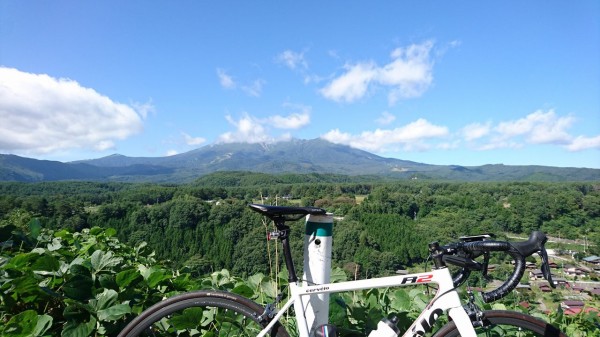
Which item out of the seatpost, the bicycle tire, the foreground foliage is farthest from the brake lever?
the seatpost

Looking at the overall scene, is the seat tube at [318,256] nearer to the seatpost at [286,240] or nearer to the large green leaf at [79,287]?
the seatpost at [286,240]

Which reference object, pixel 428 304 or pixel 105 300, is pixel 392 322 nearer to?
pixel 428 304

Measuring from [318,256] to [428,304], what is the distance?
605 mm

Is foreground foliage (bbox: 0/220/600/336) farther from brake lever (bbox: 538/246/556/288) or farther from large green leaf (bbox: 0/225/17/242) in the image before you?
brake lever (bbox: 538/246/556/288)

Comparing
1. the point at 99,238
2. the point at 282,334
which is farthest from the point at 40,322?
the point at 99,238

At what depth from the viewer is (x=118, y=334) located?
166 centimetres

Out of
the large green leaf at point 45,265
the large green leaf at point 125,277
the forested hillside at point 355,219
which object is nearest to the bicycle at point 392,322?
the large green leaf at point 125,277

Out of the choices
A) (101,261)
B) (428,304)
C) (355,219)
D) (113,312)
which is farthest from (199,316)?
(355,219)

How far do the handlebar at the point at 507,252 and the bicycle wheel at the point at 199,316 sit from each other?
95cm

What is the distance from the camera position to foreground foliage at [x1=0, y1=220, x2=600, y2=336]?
1637mm

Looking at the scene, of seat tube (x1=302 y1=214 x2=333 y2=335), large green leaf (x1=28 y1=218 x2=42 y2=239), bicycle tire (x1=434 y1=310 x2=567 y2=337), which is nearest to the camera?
bicycle tire (x1=434 y1=310 x2=567 y2=337)

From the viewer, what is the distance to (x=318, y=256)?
1838 millimetres

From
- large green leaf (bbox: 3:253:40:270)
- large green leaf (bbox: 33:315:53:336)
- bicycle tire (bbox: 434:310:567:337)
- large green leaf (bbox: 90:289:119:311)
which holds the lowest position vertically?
bicycle tire (bbox: 434:310:567:337)

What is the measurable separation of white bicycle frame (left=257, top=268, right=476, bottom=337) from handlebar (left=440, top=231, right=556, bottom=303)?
7 centimetres
